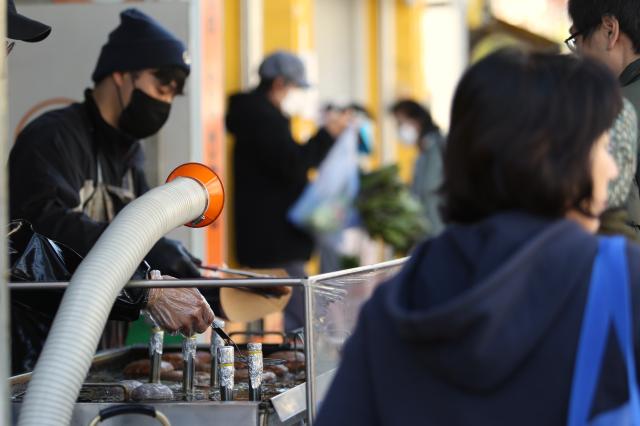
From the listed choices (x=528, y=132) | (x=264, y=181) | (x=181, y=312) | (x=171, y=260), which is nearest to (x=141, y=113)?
(x=171, y=260)

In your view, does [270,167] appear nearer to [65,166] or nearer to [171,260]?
[65,166]

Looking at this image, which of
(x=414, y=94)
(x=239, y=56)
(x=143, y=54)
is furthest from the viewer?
(x=414, y=94)

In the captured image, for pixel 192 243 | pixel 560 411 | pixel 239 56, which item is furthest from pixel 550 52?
pixel 239 56

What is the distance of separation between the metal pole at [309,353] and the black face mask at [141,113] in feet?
5.53

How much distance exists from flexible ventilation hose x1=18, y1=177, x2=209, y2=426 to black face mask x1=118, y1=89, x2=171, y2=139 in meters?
1.21

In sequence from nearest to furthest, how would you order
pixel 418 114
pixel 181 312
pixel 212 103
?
pixel 181 312
pixel 212 103
pixel 418 114

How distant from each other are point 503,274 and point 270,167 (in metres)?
5.90

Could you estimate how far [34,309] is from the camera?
3.15 meters

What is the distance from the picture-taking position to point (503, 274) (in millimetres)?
1613

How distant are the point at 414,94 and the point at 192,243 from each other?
10419mm

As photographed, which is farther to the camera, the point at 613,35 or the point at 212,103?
the point at 212,103

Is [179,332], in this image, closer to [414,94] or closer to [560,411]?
[560,411]

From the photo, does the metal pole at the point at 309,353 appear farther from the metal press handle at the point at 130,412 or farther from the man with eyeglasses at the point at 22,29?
the man with eyeglasses at the point at 22,29

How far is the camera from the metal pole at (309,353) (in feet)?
8.14
